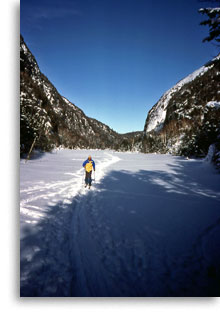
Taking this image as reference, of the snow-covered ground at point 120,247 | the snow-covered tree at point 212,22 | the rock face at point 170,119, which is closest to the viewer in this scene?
the snow-covered ground at point 120,247

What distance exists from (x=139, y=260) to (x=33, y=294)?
1.45 m

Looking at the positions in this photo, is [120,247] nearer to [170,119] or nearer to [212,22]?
[212,22]

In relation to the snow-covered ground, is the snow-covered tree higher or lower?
higher

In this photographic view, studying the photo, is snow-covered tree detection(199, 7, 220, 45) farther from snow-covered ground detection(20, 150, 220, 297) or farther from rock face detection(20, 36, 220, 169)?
snow-covered ground detection(20, 150, 220, 297)

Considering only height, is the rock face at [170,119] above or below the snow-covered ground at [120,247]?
above

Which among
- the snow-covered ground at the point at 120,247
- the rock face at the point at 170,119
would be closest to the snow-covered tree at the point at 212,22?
the rock face at the point at 170,119

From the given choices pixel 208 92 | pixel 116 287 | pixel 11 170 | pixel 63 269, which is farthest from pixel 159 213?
pixel 208 92

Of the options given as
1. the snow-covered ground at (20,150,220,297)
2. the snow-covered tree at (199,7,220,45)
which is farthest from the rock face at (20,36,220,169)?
the snow-covered ground at (20,150,220,297)

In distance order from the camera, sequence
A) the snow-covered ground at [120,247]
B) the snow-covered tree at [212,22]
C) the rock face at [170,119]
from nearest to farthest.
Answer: the snow-covered ground at [120,247], the snow-covered tree at [212,22], the rock face at [170,119]

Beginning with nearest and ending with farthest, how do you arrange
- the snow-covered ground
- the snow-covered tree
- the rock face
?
the snow-covered ground, the snow-covered tree, the rock face

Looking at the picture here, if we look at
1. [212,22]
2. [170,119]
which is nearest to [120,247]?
[212,22]

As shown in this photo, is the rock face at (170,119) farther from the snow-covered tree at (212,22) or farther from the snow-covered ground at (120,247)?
the snow-covered ground at (120,247)

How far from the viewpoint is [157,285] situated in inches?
66.1
